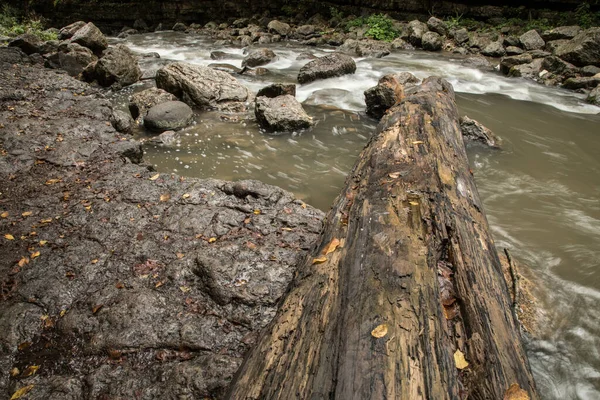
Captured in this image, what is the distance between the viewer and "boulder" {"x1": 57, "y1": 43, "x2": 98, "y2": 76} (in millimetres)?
9289

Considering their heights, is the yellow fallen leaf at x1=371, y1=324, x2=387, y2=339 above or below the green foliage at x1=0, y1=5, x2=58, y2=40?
above

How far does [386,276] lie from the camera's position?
2.13m

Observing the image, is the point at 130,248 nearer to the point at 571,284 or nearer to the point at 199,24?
the point at 571,284

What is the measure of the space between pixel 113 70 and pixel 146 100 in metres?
2.28

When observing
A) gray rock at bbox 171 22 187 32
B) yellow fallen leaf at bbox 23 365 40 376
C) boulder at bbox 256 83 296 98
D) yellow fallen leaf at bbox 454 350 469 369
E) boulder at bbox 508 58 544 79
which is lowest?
yellow fallen leaf at bbox 23 365 40 376

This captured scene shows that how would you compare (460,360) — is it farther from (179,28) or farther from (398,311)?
(179,28)

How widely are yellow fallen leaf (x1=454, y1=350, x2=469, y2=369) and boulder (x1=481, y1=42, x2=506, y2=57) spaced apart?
14.4 m

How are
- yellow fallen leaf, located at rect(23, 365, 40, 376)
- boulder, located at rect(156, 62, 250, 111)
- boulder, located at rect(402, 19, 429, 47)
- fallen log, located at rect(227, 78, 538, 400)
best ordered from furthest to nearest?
1. boulder, located at rect(402, 19, 429, 47)
2. boulder, located at rect(156, 62, 250, 111)
3. yellow fallen leaf, located at rect(23, 365, 40, 376)
4. fallen log, located at rect(227, 78, 538, 400)

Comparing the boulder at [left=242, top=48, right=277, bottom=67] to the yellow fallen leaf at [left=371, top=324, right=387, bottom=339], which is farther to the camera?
the boulder at [left=242, top=48, right=277, bottom=67]

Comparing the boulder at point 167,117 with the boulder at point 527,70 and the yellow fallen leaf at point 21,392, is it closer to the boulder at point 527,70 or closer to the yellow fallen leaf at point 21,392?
the yellow fallen leaf at point 21,392

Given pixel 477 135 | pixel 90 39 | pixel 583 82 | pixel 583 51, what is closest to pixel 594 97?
pixel 583 82

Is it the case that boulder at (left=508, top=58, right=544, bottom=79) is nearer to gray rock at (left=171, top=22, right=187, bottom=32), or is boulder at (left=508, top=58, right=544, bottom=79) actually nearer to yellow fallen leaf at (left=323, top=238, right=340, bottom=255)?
yellow fallen leaf at (left=323, top=238, right=340, bottom=255)

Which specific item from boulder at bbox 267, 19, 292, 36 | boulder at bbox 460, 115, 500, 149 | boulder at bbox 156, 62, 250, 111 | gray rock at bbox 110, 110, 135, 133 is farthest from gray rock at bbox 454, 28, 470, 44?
gray rock at bbox 110, 110, 135, 133

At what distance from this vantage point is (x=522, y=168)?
227 inches
